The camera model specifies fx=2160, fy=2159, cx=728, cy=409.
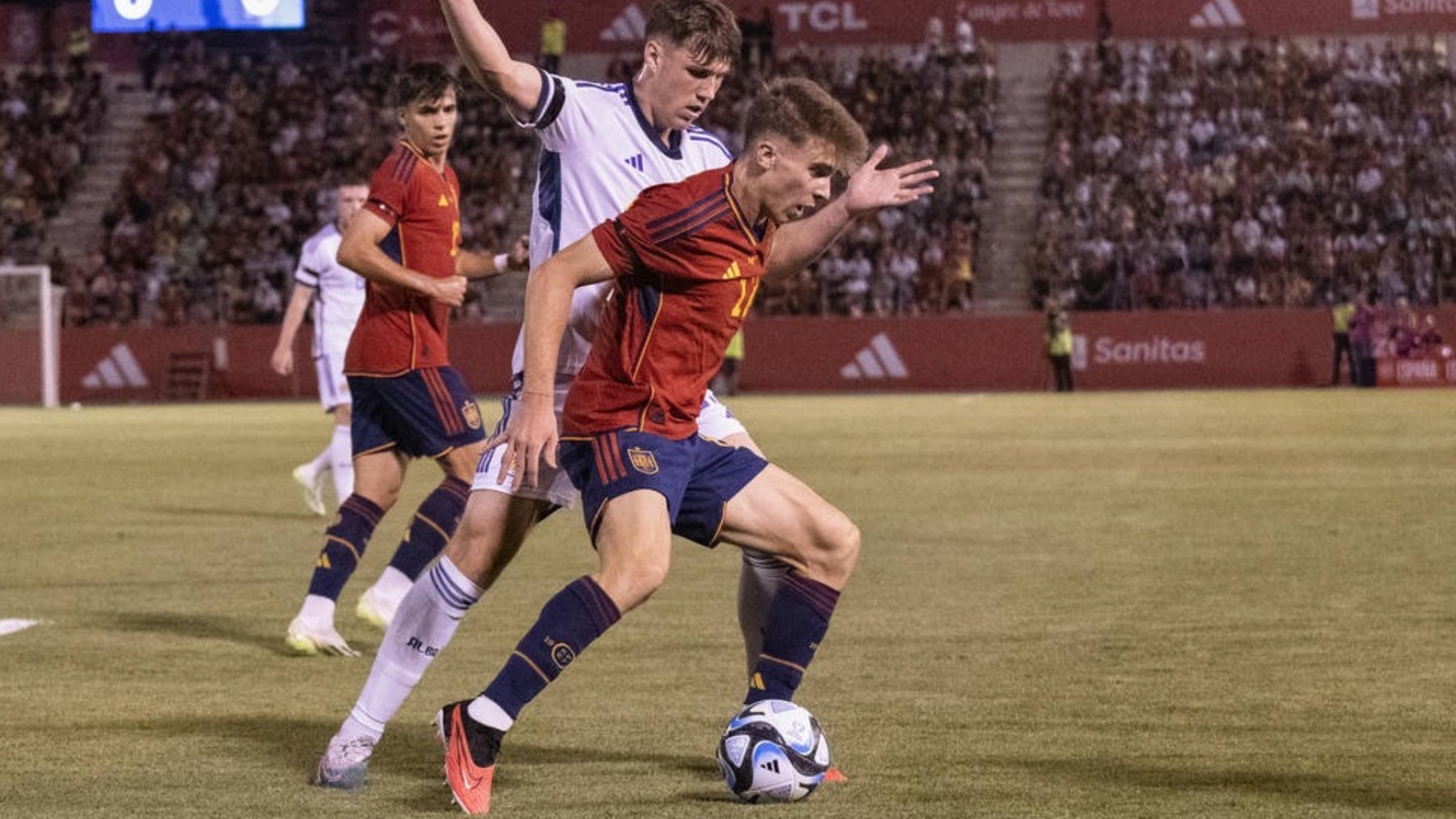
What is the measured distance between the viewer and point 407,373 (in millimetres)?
9070

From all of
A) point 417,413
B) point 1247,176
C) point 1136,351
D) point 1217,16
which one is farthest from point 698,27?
point 1217,16

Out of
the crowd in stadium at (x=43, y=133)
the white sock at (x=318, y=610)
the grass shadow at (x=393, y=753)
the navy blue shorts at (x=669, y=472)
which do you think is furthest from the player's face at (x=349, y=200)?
the crowd in stadium at (x=43, y=133)

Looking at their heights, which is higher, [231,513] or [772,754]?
[772,754]

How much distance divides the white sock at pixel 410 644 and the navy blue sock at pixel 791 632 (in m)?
0.84

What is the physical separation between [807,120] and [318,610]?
13.6 feet

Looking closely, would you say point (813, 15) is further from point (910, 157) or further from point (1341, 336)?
point (1341, 336)

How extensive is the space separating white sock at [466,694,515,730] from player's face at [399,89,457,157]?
355 centimetres

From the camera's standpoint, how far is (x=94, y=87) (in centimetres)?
4794

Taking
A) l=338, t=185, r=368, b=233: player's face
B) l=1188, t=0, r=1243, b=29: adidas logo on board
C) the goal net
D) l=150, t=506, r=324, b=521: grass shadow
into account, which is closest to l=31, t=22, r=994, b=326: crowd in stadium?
the goal net

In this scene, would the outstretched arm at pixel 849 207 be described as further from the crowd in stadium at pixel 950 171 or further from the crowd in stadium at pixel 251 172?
the crowd in stadium at pixel 251 172

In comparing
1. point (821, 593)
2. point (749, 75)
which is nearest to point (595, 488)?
point (821, 593)

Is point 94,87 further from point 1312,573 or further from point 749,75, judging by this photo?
point 1312,573

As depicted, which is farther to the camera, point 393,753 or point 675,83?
point 393,753

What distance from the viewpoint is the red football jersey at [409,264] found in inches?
352
